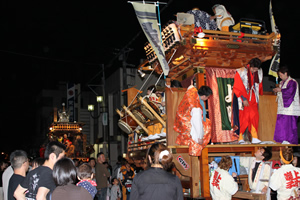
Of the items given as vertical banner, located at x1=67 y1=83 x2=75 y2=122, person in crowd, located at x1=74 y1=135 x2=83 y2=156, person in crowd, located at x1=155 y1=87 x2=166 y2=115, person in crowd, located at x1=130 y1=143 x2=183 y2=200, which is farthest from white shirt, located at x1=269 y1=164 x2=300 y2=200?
vertical banner, located at x1=67 y1=83 x2=75 y2=122

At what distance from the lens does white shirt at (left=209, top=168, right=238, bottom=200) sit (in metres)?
6.23

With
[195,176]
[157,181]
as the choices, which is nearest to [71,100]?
[195,176]

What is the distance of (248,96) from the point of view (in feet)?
27.1

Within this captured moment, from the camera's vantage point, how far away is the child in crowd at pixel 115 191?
1097 centimetres

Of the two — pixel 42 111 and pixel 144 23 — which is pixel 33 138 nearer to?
pixel 42 111

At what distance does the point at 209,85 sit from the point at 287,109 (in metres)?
2.09

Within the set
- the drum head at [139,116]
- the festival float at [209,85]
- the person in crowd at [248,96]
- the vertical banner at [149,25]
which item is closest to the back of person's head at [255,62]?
the person in crowd at [248,96]

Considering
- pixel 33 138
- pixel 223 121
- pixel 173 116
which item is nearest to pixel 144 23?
pixel 173 116

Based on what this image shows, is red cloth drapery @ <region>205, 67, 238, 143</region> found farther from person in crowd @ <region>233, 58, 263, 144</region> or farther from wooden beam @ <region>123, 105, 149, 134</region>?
wooden beam @ <region>123, 105, 149, 134</region>

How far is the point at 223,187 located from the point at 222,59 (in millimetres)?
3306

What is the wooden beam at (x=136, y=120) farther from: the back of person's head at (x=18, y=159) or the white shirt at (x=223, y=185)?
the back of person's head at (x=18, y=159)

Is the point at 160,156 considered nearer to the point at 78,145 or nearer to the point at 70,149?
the point at 70,149

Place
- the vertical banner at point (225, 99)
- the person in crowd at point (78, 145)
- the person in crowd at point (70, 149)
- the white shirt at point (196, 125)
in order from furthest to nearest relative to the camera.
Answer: the person in crowd at point (78, 145), the person in crowd at point (70, 149), the vertical banner at point (225, 99), the white shirt at point (196, 125)

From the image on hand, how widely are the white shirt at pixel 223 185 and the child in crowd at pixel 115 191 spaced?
205 inches
